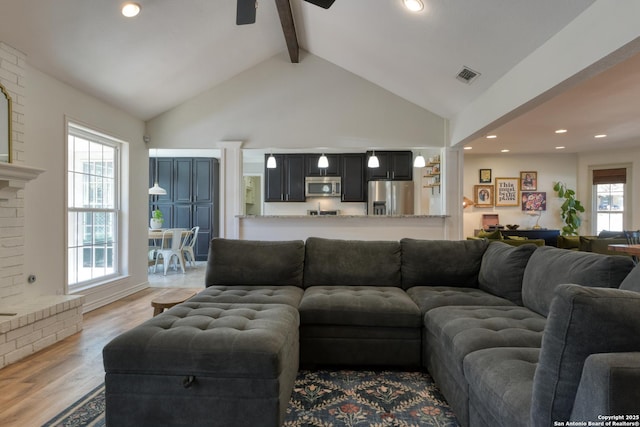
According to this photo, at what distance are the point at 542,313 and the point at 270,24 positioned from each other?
399 centimetres

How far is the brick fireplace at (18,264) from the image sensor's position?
2631 mm

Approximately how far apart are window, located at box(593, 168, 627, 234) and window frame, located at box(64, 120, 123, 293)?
8512 mm

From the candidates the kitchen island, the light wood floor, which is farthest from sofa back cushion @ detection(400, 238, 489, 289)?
the light wood floor

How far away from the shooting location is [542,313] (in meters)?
2.04

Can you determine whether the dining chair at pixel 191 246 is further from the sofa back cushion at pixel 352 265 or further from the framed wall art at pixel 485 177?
the framed wall art at pixel 485 177

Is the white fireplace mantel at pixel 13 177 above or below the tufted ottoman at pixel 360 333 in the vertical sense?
above

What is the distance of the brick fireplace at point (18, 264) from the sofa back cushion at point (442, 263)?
9.55ft

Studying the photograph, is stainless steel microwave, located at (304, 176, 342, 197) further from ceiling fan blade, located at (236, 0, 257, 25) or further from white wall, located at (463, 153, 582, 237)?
ceiling fan blade, located at (236, 0, 257, 25)

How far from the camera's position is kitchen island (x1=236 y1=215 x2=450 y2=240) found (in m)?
4.88

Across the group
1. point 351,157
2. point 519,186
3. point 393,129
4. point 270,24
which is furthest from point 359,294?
point 519,186

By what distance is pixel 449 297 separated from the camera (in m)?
2.43

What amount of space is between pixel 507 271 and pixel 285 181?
5.53m

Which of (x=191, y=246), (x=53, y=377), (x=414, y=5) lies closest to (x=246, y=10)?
(x=414, y=5)

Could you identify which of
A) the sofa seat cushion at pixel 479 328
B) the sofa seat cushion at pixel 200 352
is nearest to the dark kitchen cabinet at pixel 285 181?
the sofa seat cushion at pixel 479 328
